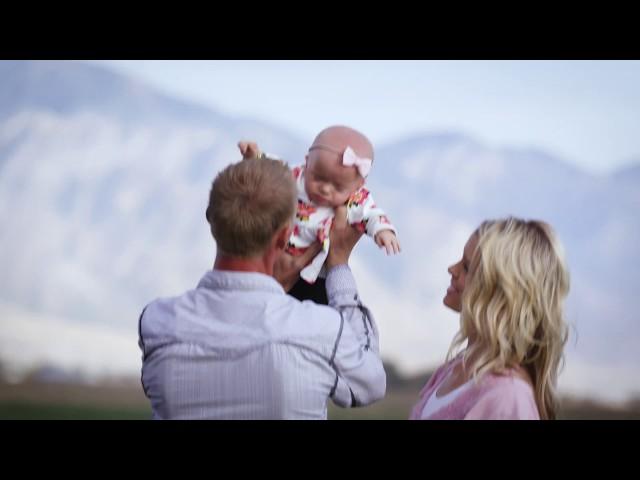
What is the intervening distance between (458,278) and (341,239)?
1.00ft

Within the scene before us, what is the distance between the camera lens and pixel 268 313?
4.57ft

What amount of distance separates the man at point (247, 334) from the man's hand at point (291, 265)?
1.71 feet

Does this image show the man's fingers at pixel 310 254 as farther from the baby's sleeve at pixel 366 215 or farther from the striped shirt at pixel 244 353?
the striped shirt at pixel 244 353

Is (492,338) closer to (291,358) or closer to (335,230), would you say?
(291,358)

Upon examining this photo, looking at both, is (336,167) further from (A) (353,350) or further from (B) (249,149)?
(A) (353,350)

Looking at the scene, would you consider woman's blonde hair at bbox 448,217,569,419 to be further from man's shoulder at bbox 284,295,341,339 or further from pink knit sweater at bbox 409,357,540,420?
man's shoulder at bbox 284,295,341,339

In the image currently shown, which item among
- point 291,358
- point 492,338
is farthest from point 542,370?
point 291,358

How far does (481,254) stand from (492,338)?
6.1 inches

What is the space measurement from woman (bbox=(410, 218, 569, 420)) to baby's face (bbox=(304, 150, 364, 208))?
0.52m

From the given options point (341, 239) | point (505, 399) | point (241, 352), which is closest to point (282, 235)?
point (241, 352)

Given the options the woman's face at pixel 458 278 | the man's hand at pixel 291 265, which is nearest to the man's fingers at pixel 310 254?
A: the man's hand at pixel 291 265

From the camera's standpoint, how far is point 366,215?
1.94 m

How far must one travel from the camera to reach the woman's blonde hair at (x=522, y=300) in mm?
1460

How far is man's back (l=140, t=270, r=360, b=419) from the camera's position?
137 centimetres
